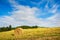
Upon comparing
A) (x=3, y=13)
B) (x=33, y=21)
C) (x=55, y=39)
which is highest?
(x=3, y=13)

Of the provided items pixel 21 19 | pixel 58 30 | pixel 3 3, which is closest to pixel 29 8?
pixel 21 19

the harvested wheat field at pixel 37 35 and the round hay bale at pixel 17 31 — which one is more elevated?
the round hay bale at pixel 17 31

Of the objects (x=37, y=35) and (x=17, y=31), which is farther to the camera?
(x=17, y=31)

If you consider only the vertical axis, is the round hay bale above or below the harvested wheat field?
above

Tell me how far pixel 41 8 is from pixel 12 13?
81.8 inches

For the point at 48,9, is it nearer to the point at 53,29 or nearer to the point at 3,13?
the point at 53,29

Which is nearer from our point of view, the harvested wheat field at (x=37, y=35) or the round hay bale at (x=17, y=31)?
the harvested wheat field at (x=37, y=35)

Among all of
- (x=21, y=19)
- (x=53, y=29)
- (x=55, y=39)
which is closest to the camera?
(x=55, y=39)

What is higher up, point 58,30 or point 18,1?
point 18,1

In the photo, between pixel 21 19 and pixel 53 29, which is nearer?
pixel 21 19

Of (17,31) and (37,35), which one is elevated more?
(17,31)

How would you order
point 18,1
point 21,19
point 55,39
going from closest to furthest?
point 55,39
point 18,1
point 21,19

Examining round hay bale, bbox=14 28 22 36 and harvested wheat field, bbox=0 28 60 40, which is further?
round hay bale, bbox=14 28 22 36

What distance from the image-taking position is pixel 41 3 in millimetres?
10156
